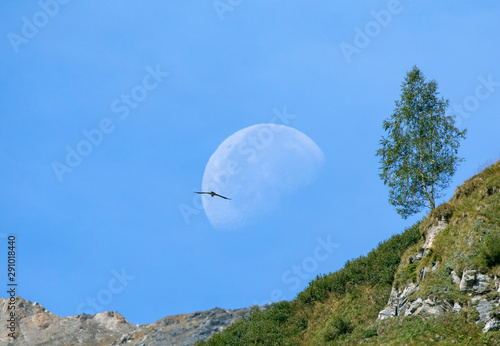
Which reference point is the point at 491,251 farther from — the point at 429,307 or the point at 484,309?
the point at 429,307

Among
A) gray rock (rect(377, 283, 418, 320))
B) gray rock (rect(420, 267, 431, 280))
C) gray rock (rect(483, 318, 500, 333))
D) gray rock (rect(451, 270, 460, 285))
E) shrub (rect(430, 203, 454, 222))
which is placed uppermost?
shrub (rect(430, 203, 454, 222))

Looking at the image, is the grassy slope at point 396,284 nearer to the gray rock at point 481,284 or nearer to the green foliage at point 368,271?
the green foliage at point 368,271

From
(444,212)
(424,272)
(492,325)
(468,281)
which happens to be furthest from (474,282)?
(444,212)

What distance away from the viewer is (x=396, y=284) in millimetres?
32656

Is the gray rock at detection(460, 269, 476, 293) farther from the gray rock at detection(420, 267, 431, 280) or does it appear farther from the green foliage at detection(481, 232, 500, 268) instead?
the gray rock at detection(420, 267, 431, 280)

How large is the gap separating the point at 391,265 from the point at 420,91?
16.7 meters

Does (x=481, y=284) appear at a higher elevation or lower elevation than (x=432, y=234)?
lower

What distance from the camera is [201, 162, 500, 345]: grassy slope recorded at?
26297mm

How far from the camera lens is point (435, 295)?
27.4 meters

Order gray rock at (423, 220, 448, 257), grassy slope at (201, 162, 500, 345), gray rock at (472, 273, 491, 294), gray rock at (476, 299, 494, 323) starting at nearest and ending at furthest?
gray rock at (476, 299, 494, 323) → gray rock at (472, 273, 491, 294) → grassy slope at (201, 162, 500, 345) → gray rock at (423, 220, 448, 257)

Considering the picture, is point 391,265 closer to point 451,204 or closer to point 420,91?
point 451,204

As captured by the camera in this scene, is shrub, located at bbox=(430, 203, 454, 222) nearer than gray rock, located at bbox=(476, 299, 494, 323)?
No

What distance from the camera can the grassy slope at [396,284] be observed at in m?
26.3

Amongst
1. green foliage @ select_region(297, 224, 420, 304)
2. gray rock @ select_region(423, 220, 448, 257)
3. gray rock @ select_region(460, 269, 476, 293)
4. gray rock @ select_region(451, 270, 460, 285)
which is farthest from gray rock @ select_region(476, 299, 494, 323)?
green foliage @ select_region(297, 224, 420, 304)
